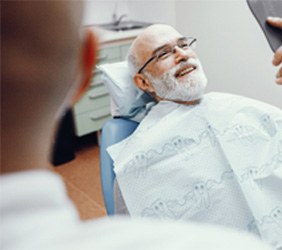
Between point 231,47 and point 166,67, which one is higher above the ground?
point 166,67

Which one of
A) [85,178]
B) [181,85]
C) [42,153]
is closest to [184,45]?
[181,85]

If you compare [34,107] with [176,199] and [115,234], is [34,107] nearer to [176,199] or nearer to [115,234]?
[115,234]

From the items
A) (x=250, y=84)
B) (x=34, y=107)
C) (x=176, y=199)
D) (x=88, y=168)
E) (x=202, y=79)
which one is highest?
(x=34, y=107)

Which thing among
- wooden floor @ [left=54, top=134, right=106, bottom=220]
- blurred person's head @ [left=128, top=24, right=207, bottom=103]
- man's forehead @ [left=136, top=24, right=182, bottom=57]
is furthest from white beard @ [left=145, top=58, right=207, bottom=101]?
wooden floor @ [left=54, top=134, right=106, bottom=220]

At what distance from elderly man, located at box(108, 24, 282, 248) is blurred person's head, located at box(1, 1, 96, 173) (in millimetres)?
1017

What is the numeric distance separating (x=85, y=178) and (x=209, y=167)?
4.66 feet

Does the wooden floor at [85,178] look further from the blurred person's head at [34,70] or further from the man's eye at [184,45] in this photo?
the blurred person's head at [34,70]

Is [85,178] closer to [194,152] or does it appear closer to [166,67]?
[166,67]

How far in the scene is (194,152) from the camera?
4.70ft

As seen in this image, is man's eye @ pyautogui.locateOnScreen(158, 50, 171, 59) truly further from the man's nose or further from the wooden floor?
the wooden floor

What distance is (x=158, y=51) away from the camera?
65.4 inches

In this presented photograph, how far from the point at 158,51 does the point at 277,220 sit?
825 millimetres

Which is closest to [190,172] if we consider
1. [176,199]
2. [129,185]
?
[176,199]

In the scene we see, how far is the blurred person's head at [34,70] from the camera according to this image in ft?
1.06
